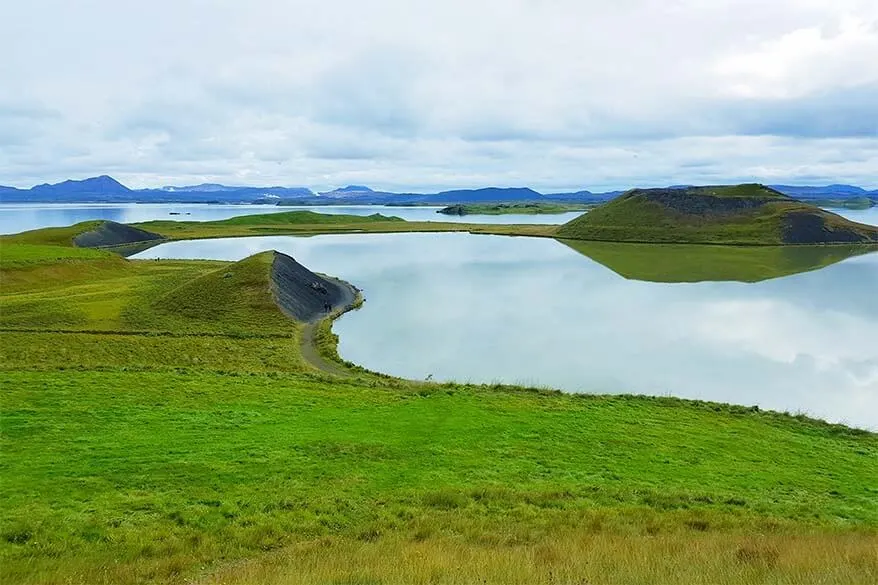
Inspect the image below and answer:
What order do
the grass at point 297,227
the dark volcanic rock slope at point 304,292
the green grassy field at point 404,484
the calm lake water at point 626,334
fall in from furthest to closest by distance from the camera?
the grass at point 297,227
the dark volcanic rock slope at point 304,292
the calm lake water at point 626,334
the green grassy field at point 404,484

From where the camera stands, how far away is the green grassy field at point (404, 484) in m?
8.13

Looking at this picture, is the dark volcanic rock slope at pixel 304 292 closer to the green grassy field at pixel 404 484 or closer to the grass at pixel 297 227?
the green grassy field at pixel 404 484

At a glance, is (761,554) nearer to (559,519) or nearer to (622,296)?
(559,519)

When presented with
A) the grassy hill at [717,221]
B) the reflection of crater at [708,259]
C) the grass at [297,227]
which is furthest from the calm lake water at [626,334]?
the grass at [297,227]

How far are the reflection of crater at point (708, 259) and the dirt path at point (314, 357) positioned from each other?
36.5 meters

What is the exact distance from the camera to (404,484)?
42.7 feet

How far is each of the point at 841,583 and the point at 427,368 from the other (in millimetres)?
22928

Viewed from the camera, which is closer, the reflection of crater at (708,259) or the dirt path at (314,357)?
the dirt path at (314,357)

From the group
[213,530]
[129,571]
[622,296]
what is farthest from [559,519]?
[622,296]

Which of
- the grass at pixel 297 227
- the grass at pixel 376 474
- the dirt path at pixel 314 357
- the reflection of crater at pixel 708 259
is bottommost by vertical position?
the dirt path at pixel 314 357

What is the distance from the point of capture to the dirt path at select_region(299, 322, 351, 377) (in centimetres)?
2925

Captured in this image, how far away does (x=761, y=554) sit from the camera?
8297 mm

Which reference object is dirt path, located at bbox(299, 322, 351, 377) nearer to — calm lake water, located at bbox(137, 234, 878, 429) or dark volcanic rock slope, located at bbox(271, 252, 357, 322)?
calm lake water, located at bbox(137, 234, 878, 429)

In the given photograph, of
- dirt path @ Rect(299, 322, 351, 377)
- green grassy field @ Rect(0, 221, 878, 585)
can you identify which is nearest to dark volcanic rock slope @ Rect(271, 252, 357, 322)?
dirt path @ Rect(299, 322, 351, 377)
